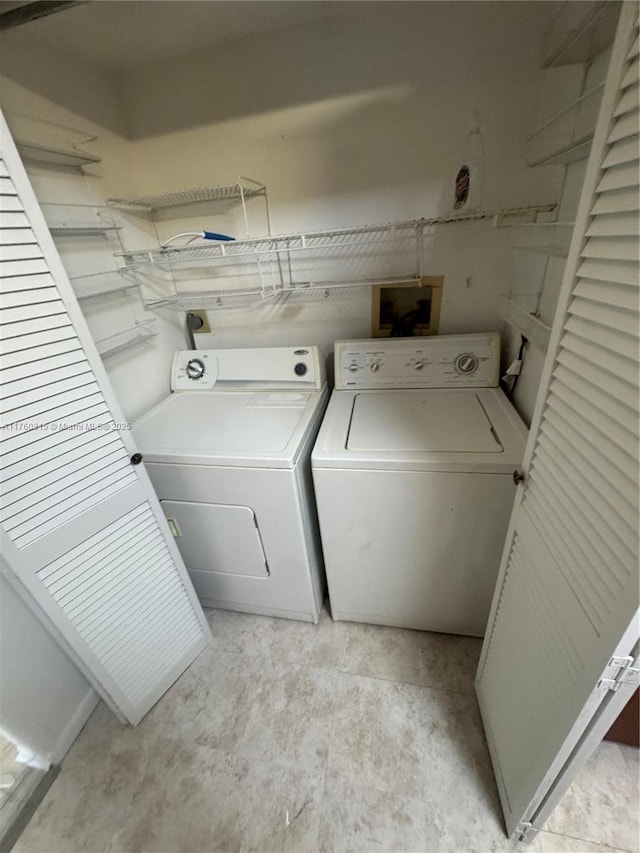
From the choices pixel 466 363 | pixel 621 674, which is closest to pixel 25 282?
pixel 621 674

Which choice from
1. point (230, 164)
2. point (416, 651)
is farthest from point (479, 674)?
point (230, 164)

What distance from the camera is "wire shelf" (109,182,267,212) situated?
1.58 metres

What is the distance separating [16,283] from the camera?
847 mm

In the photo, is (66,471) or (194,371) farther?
(194,371)

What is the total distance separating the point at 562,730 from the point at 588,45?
1.91 m

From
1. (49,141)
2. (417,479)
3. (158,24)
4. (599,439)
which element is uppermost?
(158,24)

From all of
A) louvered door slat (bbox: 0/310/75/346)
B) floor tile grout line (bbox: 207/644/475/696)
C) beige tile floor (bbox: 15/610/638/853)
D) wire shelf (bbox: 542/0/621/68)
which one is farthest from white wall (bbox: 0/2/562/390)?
beige tile floor (bbox: 15/610/638/853)

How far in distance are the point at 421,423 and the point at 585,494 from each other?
0.75 metres

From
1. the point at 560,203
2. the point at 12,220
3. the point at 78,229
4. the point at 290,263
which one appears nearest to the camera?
the point at 12,220

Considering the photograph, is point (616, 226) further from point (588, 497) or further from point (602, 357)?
point (588, 497)

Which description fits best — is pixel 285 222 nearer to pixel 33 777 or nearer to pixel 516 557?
pixel 516 557

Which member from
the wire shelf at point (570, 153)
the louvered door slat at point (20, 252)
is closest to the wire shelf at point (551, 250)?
the wire shelf at point (570, 153)

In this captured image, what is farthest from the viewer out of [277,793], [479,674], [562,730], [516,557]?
[479,674]

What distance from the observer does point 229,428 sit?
5.01 ft
